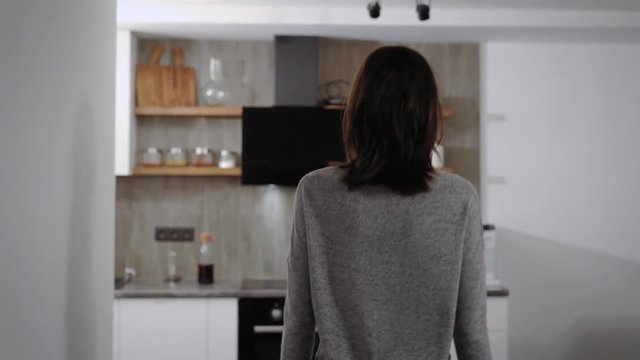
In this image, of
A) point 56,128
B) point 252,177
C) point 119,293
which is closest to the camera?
point 56,128

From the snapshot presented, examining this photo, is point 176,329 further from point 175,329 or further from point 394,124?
point 394,124

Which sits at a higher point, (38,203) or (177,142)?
(177,142)

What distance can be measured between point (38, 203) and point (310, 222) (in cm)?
63

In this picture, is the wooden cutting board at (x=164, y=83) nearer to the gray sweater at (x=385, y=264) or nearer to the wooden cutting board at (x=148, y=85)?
the wooden cutting board at (x=148, y=85)

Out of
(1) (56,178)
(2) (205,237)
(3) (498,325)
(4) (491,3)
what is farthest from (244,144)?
(1) (56,178)

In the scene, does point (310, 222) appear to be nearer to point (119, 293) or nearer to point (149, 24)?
point (119, 293)

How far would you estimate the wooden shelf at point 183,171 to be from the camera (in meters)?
4.35

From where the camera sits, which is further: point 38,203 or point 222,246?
point 222,246

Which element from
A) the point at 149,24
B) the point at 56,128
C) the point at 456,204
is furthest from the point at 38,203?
the point at 149,24

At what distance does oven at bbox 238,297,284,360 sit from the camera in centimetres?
399

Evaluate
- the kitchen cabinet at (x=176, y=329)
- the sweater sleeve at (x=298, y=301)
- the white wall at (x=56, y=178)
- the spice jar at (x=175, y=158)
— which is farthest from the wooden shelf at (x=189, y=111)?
the sweater sleeve at (x=298, y=301)

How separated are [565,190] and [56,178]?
3519 mm

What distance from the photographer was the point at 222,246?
4.57 meters

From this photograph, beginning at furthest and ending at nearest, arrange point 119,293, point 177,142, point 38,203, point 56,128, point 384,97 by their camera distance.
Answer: point 177,142, point 119,293, point 56,128, point 38,203, point 384,97
